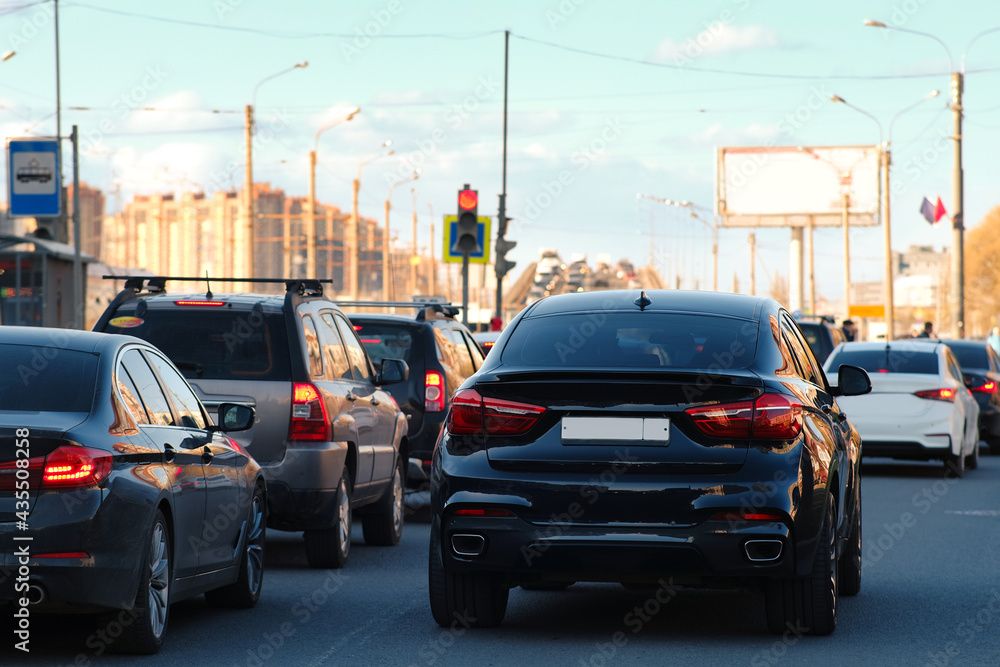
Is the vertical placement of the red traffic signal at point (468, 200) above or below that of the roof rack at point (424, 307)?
above

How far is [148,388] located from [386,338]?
6391mm

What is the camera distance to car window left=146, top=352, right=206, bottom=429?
25.0 feet

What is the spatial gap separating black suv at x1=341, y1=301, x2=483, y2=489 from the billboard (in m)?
74.0

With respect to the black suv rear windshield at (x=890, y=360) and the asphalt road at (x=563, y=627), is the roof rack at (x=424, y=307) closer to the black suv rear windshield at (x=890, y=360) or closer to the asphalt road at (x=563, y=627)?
the asphalt road at (x=563, y=627)

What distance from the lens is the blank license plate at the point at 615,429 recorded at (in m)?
6.80

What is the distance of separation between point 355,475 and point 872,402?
953 centimetres

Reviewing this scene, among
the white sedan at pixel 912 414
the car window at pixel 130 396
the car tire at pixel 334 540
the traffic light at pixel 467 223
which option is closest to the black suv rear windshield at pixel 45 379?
the car window at pixel 130 396

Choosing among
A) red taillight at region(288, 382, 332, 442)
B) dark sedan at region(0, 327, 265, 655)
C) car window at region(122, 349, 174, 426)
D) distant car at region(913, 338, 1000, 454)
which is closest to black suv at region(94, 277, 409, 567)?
red taillight at region(288, 382, 332, 442)

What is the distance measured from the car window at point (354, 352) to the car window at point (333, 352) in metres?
0.12

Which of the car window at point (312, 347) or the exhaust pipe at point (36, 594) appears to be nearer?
the exhaust pipe at point (36, 594)

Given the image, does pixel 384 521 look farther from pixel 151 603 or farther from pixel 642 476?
pixel 642 476

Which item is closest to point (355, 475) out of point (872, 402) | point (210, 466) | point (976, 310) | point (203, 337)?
point (203, 337)

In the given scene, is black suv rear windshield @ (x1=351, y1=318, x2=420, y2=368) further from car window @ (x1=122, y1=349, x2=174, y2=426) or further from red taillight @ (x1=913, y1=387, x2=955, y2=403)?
red taillight @ (x1=913, y1=387, x2=955, y2=403)

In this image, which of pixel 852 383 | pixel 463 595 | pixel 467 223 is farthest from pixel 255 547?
pixel 467 223
